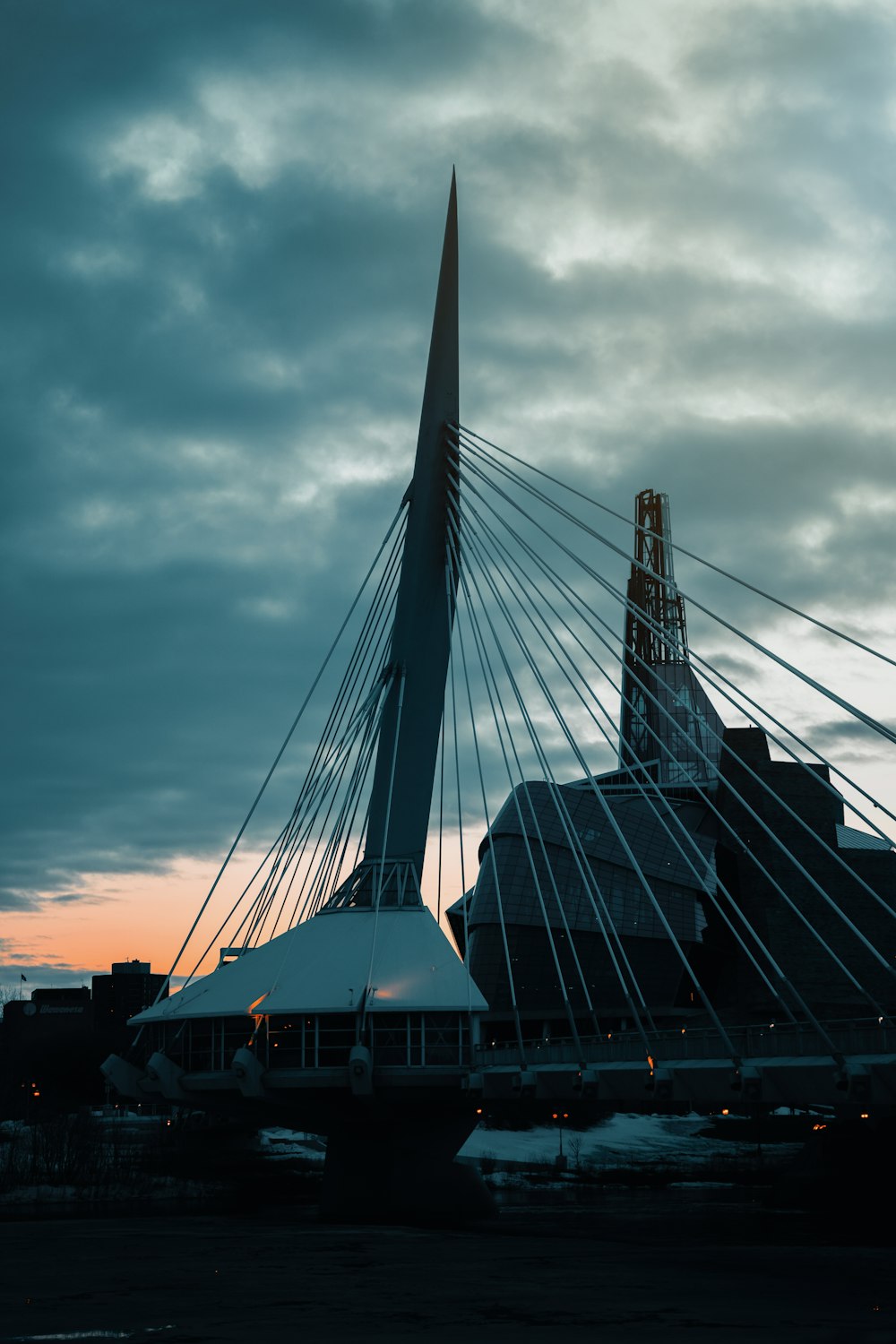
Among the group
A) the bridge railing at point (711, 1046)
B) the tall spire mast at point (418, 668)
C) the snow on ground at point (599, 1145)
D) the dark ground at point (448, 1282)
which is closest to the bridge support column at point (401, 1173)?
the dark ground at point (448, 1282)

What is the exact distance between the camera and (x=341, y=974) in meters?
50.7

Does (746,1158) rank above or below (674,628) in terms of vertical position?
below

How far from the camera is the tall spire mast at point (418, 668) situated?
177 feet

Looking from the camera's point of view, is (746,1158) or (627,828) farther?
(627,828)

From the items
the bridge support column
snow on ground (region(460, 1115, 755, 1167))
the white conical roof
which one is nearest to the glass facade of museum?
snow on ground (region(460, 1115, 755, 1167))

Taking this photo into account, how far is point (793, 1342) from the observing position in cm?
2211

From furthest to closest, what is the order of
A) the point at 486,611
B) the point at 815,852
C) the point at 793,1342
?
1. the point at 815,852
2. the point at 486,611
3. the point at 793,1342

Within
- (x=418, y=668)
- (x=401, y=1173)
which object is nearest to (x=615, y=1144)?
(x=401, y=1173)

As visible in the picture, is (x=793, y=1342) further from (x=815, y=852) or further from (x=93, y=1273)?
(x=815, y=852)

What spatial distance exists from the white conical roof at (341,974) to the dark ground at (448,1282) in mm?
7423

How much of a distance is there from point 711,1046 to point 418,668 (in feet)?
63.3

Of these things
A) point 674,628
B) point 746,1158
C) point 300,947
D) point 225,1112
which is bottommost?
point 746,1158

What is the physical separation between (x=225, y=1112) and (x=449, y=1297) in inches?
1102

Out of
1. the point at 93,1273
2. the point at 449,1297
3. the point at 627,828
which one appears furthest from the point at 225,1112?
the point at 627,828
